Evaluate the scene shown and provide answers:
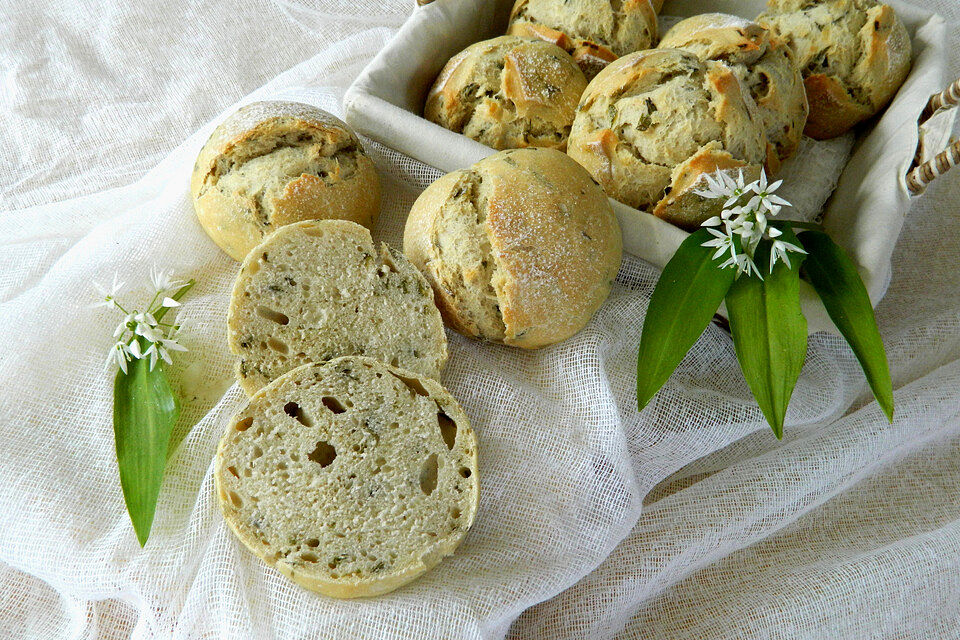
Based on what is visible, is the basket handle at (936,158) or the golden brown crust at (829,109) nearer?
the basket handle at (936,158)

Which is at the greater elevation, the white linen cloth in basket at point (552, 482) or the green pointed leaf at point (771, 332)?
the green pointed leaf at point (771, 332)

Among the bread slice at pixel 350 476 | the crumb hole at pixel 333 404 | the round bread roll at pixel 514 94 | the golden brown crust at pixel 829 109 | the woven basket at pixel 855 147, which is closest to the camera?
the bread slice at pixel 350 476

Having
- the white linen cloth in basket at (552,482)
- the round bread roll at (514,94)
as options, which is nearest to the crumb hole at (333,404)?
the white linen cloth in basket at (552,482)

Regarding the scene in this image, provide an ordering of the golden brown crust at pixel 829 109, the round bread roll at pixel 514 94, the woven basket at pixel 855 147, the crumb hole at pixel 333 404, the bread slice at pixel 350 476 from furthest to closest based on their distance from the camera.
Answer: the golden brown crust at pixel 829 109 → the round bread roll at pixel 514 94 → the woven basket at pixel 855 147 → the crumb hole at pixel 333 404 → the bread slice at pixel 350 476

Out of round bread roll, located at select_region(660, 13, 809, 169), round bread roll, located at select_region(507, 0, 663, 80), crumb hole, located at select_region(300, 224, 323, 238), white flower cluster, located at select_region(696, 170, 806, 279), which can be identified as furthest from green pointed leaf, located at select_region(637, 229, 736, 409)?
crumb hole, located at select_region(300, 224, 323, 238)

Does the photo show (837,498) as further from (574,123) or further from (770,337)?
(574,123)

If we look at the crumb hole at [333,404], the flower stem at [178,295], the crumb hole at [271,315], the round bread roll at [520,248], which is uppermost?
the round bread roll at [520,248]

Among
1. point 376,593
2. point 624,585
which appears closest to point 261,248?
point 376,593

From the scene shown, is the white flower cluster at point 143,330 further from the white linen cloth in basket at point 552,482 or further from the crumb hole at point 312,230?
the crumb hole at point 312,230
